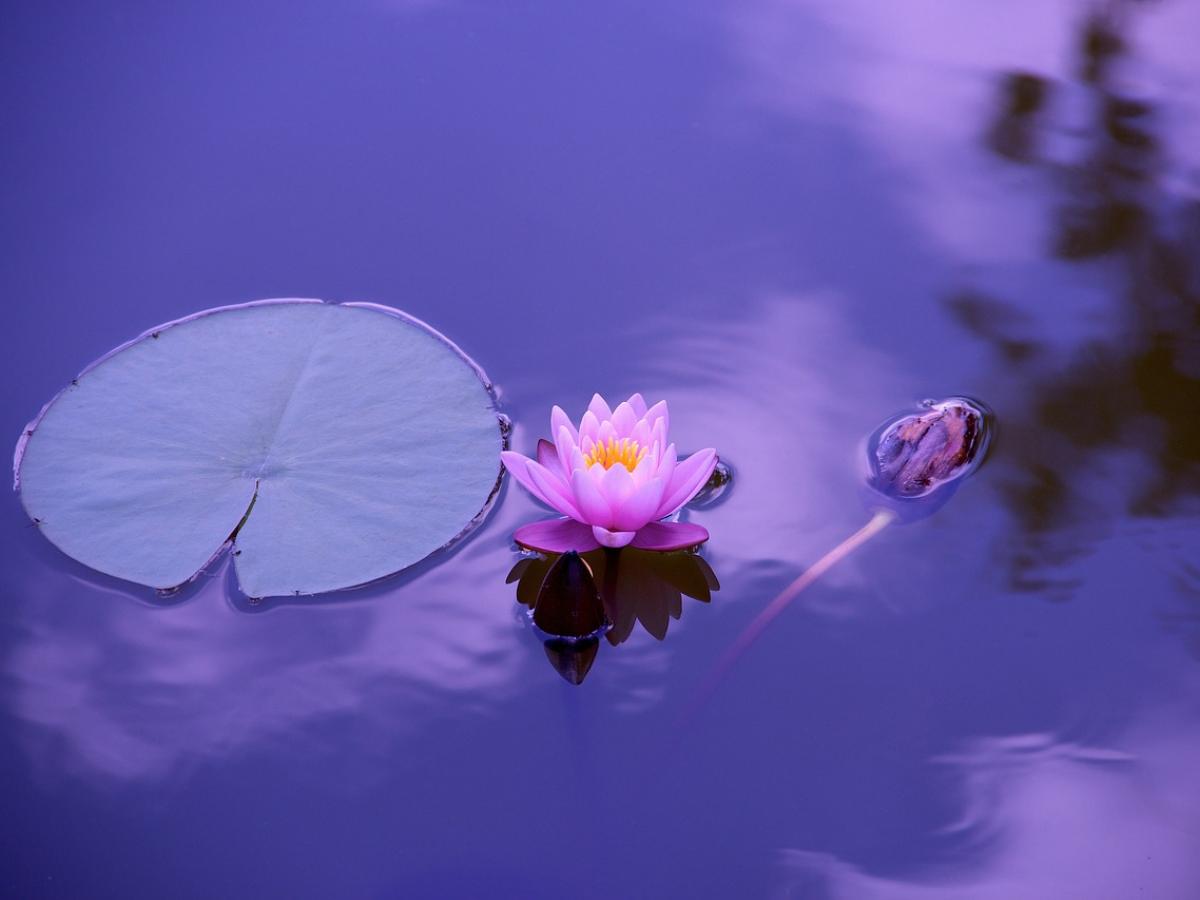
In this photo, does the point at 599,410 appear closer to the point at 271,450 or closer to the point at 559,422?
the point at 559,422

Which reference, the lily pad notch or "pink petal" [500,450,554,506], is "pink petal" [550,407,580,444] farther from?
the lily pad notch

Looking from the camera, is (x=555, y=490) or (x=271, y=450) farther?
(x=271, y=450)

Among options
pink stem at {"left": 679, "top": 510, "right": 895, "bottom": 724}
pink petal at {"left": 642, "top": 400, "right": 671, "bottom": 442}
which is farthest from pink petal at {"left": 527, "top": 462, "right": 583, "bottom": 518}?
pink stem at {"left": 679, "top": 510, "right": 895, "bottom": 724}

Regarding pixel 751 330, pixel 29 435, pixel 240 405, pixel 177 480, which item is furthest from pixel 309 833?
pixel 751 330

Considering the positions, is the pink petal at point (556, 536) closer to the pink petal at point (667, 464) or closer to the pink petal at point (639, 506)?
the pink petal at point (639, 506)

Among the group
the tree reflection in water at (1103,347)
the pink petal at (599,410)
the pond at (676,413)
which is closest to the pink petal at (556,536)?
the pond at (676,413)

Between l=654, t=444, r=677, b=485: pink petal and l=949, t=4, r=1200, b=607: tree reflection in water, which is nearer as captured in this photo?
l=654, t=444, r=677, b=485: pink petal

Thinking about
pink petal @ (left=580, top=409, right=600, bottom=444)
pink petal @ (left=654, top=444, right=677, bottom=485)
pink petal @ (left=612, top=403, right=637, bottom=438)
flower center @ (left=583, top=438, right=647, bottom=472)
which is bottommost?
pink petal @ (left=654, top=444, right=677, bottom=485)

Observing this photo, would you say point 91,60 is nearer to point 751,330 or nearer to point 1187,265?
point 751,330

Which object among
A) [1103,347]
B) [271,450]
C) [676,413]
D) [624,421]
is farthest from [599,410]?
Result: [1103,347]
